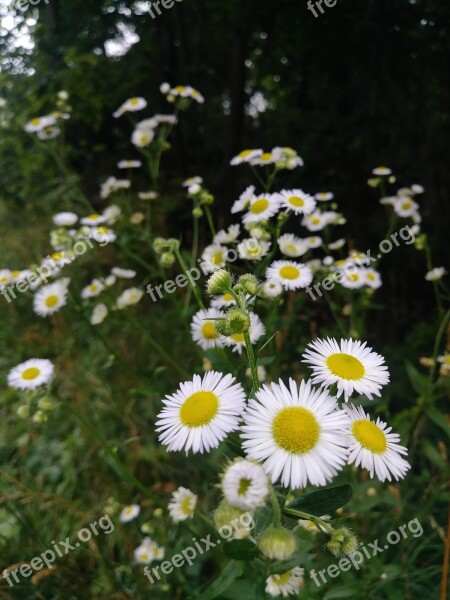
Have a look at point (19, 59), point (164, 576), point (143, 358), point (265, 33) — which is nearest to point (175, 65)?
point (265, 33)

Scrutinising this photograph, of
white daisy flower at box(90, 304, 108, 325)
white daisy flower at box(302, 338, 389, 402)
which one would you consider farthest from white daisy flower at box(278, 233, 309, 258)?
white daisy flower at box(90, 304, 108, 325)

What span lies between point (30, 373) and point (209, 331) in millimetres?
723

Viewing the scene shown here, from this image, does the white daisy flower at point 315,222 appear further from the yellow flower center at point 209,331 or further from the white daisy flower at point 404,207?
the yellow flower center at point 209,331

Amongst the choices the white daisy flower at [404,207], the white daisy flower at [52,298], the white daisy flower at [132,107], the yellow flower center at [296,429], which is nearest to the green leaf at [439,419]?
the yellow flower center at [296,429]

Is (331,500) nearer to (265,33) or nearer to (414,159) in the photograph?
(414,159)

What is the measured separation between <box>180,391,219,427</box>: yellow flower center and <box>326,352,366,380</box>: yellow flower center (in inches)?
8.8

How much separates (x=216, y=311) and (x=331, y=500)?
0.58 metres

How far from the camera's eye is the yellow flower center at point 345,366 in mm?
836

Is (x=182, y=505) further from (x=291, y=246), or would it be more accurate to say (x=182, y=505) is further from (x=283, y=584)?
(x=291, y=246)

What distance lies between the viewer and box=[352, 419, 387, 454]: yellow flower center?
77 centimetres

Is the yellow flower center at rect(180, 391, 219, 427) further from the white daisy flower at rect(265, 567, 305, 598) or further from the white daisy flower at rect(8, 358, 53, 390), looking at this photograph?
the white daisy flower at rect(8, 358, 53, 390)

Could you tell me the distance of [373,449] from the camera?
78 cm

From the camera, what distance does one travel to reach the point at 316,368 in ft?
2.67

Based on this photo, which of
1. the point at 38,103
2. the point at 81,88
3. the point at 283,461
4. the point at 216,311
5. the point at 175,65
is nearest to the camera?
the point at 283,461
